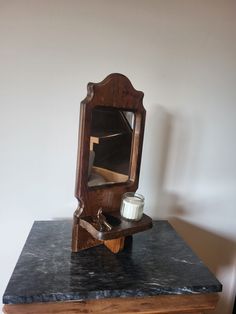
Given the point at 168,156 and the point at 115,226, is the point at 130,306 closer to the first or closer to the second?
the point at 115,226

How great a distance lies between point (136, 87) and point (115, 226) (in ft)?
1.90

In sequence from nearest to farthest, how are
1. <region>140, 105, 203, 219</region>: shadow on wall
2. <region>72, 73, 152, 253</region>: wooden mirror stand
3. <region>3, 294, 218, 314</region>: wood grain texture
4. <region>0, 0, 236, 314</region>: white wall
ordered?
<region>3, 294, 218, 314</region>: wood grain texture
<region>72, 73, 152, 253</region>: wooden mirror stand
<region>0, 0, 236, 314</region>: white wall
<region>140, 105, 203, 219</region>: shadow on wall

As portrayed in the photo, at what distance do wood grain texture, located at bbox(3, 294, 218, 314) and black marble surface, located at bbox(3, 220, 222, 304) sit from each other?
0.08 ft

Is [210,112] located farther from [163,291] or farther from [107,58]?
[163,291]

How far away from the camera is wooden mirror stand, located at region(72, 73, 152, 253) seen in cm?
77

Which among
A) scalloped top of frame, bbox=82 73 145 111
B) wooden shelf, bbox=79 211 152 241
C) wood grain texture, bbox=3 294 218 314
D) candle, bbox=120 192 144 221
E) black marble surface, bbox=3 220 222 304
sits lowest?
wood grain texture, bbox=3 294 218 314

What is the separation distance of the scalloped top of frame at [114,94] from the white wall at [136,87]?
26 cm

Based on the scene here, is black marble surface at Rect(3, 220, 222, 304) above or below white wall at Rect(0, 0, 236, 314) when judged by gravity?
below

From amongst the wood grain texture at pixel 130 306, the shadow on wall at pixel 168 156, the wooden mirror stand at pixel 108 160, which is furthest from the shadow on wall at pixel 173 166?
the wood grain texture at pixel 130 306

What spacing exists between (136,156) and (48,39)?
1.78ft

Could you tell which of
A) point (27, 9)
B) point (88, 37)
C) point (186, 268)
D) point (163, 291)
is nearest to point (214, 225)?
point (186, 268)

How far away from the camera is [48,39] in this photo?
3.24 ft

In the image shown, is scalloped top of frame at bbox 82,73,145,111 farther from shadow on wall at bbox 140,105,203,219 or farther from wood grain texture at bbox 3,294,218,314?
wood grain texture at bbox 3,294,218,314

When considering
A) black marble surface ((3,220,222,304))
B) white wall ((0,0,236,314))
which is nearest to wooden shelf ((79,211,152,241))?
black marble surface ((3,220,222,304))
